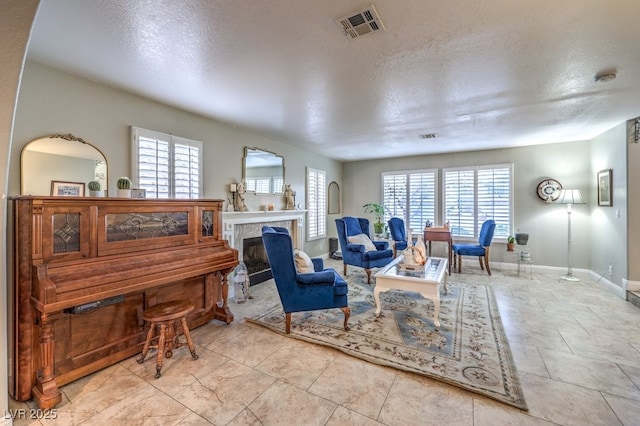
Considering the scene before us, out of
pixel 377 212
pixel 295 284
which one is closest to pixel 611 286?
pixel 377 212

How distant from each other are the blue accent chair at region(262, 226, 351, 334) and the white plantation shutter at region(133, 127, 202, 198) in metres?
1.44

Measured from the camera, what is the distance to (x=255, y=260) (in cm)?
481

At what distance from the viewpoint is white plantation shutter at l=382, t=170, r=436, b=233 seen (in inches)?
257

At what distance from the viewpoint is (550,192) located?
5395 mm

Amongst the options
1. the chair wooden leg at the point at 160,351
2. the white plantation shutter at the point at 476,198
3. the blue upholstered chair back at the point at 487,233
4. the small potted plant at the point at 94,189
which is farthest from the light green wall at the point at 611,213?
the small potted plant at the point at 94,189

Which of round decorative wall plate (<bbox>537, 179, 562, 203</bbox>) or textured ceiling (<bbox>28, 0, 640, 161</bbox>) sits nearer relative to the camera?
textured ceiling (<bbox>28, 0, 640, 161</bbox>)

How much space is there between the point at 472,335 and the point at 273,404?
212 centimetres

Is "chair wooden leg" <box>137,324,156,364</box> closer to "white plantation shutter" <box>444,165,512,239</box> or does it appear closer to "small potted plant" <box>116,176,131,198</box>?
"small potted plant" <box>116,176,131,198</box>

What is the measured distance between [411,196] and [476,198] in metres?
1.40

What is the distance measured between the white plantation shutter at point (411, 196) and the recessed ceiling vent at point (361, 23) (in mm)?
5135

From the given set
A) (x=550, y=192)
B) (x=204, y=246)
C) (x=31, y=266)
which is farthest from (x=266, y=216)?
(x=550, y=192)

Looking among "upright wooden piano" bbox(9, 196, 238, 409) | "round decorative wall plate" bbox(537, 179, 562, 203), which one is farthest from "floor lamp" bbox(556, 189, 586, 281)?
"upright wooden piano" bbox(9, 196, 238, 409)

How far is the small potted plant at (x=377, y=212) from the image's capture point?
6675mm

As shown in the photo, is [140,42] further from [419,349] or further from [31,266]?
[419,349]
